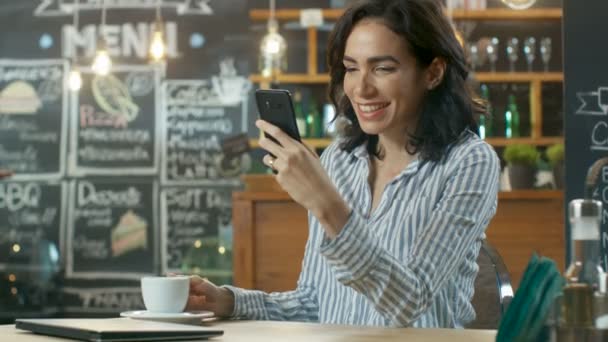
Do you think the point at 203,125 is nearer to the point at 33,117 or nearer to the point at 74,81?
the point at 74,81

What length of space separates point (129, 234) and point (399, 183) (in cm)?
555

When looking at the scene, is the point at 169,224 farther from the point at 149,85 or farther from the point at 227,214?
the point at 149,85

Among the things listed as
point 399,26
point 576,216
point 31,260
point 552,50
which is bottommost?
point 31,260

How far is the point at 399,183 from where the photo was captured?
2254mm

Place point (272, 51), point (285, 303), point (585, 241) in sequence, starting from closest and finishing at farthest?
point (585, 241) < point (285, 303) < point (272, 51)

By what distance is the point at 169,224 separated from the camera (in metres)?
7.57

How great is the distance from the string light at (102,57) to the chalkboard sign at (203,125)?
435 millimetres

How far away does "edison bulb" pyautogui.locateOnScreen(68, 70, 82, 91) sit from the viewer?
7.70 m

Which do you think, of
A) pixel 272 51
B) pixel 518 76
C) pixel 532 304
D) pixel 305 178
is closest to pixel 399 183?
pixel 305 178

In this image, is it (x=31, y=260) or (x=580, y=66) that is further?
(x=31, y=260)

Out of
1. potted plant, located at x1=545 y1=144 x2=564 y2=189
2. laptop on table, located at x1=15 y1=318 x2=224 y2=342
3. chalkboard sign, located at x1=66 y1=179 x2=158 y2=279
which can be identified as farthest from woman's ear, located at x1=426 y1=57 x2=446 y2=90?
chalkboard sign, located at x1=66 y1=179 x2=158 y2=279

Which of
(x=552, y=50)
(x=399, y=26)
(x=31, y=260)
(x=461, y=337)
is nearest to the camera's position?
(x=461, y=337)

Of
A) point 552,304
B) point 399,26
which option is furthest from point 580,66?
point 552,304

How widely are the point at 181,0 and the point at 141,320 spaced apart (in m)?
6.18
